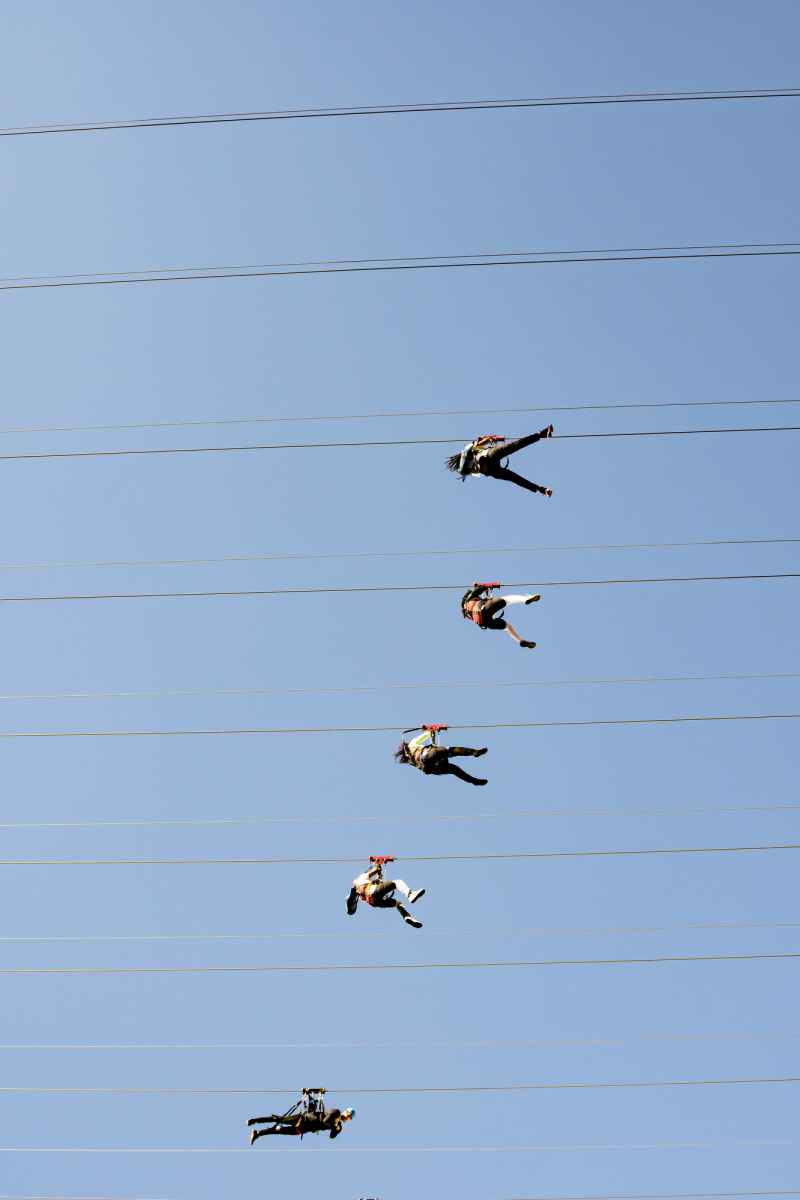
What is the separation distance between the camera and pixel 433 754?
10.9 metres

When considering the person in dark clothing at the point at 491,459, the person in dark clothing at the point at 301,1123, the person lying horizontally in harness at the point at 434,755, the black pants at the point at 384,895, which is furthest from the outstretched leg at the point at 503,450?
the person in dark clothing at the point at 301,1123

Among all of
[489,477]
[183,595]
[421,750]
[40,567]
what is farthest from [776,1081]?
[40,567]

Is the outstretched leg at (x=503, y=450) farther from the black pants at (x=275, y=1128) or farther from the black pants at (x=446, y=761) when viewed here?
the black pants at (x=275, y=1128)

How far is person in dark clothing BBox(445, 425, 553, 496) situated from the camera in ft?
32.6

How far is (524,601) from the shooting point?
391 inches

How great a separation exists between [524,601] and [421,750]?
7.65ft

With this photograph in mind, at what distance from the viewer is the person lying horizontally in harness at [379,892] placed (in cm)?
1089

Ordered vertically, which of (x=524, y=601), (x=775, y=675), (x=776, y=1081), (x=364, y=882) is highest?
(x=524, y=601)

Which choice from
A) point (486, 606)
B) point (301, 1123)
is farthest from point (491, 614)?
point (301, 1123)

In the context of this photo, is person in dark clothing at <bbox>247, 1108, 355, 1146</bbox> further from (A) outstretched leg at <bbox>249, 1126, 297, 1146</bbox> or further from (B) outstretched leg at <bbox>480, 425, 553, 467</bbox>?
(B) outstretched leg at <bbox>480, 425, 553, 467</bbox>

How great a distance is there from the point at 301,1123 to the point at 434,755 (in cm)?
489

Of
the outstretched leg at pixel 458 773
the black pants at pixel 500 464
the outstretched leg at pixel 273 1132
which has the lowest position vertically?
the outstretched leg at pixel 273 1132

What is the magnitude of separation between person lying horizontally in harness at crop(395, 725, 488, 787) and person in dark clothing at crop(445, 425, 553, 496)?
2.82m

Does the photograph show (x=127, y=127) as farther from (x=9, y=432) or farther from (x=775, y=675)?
(x=775, y=675)
